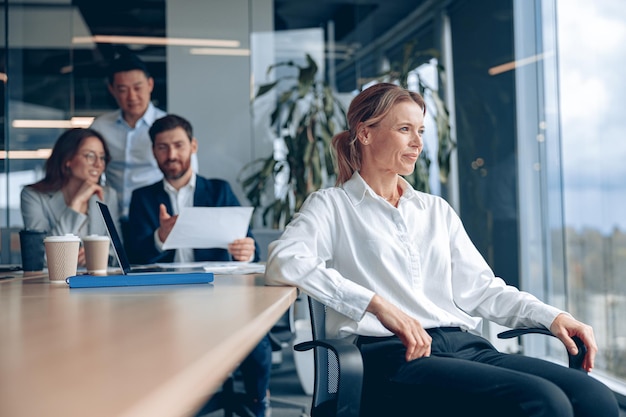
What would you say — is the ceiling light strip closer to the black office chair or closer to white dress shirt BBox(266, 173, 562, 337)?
white dress shirt BBox(266, 173, 562, 337)

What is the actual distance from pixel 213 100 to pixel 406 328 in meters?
4.19

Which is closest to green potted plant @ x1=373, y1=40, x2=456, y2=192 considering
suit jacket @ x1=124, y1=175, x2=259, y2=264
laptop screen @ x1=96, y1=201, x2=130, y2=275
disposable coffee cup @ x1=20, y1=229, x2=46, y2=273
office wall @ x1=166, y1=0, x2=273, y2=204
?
office wall @ x1=166, y1=0, x2=273, y2=204

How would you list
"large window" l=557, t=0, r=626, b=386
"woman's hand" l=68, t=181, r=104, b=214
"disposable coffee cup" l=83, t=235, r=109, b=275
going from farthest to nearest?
"large window" l=557, t=0, r=626, b=386, "woman's hand" l=68, t=181, r=104, b=214, "disposable coffee cup" l=83, t=235, r=109, b=275

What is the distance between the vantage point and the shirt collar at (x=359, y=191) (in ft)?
6.80

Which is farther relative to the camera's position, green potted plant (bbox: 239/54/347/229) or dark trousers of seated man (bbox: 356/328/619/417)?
green potted plant (bbox: 239/54/347/229)

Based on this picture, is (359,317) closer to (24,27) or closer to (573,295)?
(573,295)

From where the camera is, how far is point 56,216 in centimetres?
354

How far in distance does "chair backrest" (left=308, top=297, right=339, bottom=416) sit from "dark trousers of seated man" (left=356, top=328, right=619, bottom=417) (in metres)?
0.09

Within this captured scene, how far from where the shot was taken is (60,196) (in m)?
3.64

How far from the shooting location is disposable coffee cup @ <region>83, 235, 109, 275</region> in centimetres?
245

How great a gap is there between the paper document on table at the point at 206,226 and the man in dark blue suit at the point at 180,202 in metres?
0.58

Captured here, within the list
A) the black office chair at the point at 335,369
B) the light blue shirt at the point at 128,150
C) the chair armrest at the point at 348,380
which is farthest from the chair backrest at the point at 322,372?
the light blue shirt at the point at 128,150

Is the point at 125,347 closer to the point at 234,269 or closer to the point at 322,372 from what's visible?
the point at 322,372

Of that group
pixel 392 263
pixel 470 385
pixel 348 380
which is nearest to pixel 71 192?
pixel 392 263
